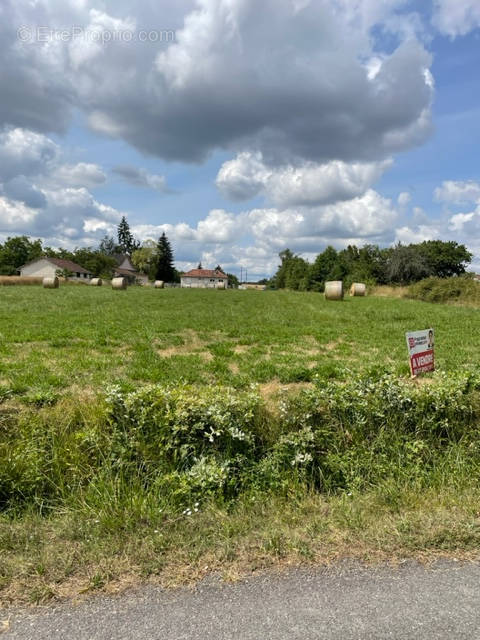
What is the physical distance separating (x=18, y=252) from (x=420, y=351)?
284ft

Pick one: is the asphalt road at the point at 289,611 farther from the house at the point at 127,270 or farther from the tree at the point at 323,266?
the house at the point at 127,270

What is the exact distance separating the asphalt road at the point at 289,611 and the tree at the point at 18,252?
8020 cm

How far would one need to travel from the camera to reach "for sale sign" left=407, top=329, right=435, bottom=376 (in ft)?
14.5

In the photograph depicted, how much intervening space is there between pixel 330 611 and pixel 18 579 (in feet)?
6.02

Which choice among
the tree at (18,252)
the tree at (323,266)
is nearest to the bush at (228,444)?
the tree at (323,266)

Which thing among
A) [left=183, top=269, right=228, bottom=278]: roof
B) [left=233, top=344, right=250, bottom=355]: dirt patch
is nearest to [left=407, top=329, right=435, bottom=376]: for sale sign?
[left=233, top=344, right=250, bottom=355]: dirt patch

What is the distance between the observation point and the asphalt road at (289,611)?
5.73 feet

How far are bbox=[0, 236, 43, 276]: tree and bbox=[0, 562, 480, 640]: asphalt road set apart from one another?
8020 centimetres

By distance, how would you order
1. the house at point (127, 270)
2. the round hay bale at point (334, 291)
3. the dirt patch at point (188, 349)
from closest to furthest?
the dirt patch at point (188, 349) < the round hay bale at point (334, 291) < the house at point (127, 270)

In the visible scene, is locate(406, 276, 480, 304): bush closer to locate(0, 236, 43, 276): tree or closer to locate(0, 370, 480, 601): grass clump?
locate(0, 370, 480, 601): grass clump

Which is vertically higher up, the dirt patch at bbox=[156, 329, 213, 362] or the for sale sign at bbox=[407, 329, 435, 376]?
the for sale sign at bbox=[407, 329, 435, 376]

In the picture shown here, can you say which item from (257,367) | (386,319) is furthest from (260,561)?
(386,319)

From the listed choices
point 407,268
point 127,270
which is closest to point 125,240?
point 127,270

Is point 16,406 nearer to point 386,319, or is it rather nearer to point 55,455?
point 55,455
